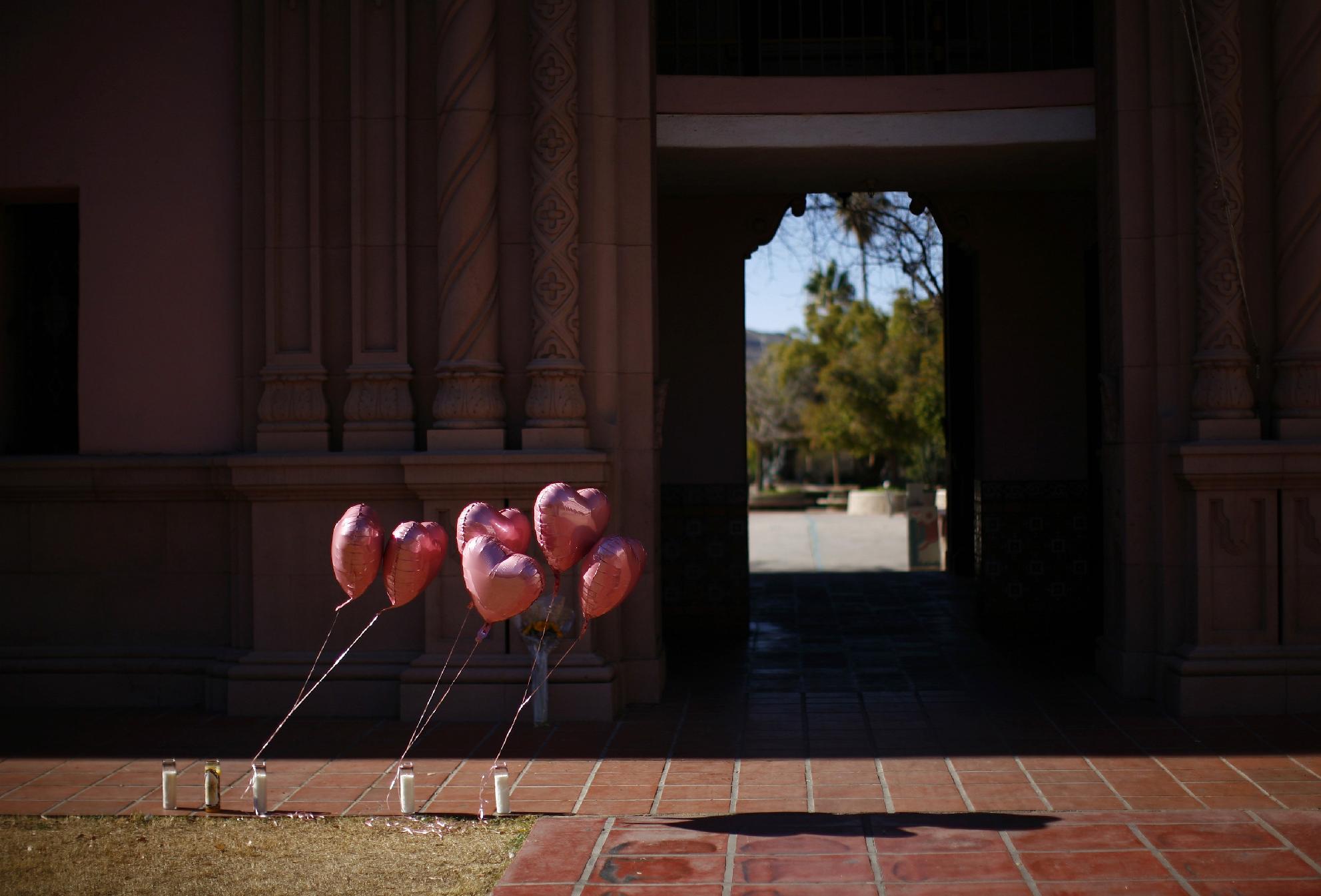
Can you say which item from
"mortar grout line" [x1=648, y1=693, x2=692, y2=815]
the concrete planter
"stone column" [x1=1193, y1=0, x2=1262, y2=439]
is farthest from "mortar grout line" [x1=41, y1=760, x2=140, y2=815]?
the concrete planter

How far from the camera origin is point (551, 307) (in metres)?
8.23

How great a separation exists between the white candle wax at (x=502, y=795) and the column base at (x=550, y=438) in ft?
9.05

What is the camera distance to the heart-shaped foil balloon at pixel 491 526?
6332 mm

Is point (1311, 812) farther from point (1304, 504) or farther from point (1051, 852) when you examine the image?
point (1304, 504)

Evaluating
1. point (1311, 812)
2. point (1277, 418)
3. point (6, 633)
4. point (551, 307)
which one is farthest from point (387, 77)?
point (1311, 812)

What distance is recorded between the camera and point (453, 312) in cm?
824

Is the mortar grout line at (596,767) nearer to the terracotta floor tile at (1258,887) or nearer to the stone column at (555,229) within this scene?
the stone column at (555,229)

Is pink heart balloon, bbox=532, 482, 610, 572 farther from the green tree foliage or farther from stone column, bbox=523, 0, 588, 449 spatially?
the green tree foliage

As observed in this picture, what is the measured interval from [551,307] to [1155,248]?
13.5 ft

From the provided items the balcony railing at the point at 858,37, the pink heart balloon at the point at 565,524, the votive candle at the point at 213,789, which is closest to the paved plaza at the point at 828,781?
the votive candle at the point at 213,789

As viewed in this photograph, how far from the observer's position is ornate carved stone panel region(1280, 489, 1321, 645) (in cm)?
795

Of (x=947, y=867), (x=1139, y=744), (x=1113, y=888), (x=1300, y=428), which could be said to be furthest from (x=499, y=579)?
(x=1300, y=428)

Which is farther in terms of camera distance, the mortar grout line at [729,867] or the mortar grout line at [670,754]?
the mortar grout line at [670,754]

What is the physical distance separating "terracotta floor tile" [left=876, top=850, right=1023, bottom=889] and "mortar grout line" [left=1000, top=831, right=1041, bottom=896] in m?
0.02
